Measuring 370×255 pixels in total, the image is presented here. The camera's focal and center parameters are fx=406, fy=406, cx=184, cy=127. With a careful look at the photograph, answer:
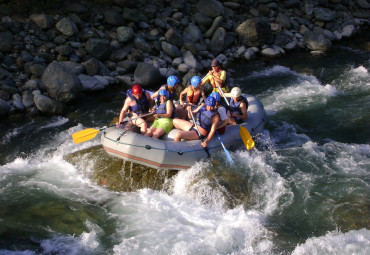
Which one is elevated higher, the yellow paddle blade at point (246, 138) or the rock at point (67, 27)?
the yellow paddle blade at point (246, 138)

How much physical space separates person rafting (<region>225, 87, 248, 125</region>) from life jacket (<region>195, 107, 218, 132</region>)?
2.69ft

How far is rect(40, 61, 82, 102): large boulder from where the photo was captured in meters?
9.73

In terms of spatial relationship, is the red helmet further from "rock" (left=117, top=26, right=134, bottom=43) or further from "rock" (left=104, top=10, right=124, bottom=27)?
"rock" (left=104, top=10, right=124, bottom=27)

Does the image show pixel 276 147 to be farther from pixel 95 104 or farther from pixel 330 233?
pixel 95 104

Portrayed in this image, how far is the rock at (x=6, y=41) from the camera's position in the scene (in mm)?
10586

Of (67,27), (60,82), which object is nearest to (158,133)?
(60,82)

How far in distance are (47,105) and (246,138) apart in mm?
4955

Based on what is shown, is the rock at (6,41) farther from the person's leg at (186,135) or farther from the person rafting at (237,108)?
the person rafting at (237,108)

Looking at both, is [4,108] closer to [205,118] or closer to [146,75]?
[146,75]

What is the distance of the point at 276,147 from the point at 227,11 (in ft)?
25.6

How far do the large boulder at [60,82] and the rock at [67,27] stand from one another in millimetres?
1758

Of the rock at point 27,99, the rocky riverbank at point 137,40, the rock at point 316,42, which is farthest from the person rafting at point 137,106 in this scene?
the rock at point 316,42

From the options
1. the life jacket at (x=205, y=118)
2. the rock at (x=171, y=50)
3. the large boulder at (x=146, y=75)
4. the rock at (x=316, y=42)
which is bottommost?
the large boulder at (x=146, y=75)

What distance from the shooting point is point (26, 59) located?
1060cm
